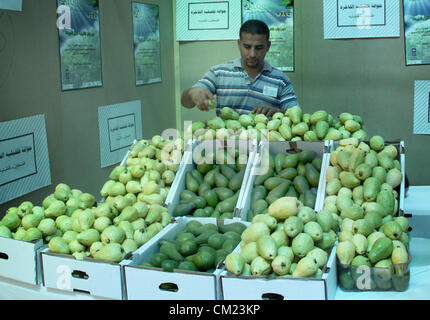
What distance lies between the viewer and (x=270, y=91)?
144 inches

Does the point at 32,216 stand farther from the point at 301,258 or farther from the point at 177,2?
the point at 177,2

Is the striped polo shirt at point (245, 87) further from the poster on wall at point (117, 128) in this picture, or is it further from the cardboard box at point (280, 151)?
the cardboard box at point (280, 151)

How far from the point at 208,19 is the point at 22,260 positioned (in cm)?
363

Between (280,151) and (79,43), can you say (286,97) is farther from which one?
(79,43)

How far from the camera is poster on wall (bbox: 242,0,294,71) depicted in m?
4.60

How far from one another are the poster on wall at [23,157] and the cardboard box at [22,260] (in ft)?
3.48

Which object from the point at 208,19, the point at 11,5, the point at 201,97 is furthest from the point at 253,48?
the point at 11,5

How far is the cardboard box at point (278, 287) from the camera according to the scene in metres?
1.43

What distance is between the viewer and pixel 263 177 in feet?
7.51

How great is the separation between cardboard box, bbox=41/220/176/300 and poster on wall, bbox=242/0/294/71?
11.1 feet

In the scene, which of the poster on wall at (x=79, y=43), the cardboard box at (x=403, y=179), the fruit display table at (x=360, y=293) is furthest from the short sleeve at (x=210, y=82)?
the fruit display table at (x=360, y=293)

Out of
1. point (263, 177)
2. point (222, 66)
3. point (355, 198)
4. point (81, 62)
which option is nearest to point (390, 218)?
point (355, 198)

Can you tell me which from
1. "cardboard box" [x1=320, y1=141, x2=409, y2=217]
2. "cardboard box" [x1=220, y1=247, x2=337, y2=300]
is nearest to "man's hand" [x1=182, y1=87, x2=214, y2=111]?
"cardboard box" [x1=320, y1=141, x2=409, y2=217]

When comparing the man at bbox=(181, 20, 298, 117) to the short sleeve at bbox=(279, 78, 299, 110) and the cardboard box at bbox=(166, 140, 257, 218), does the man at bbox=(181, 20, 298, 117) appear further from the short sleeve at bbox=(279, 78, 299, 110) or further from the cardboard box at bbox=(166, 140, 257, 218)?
the cardboard box at bbox=(166, 140, 257, 218)
